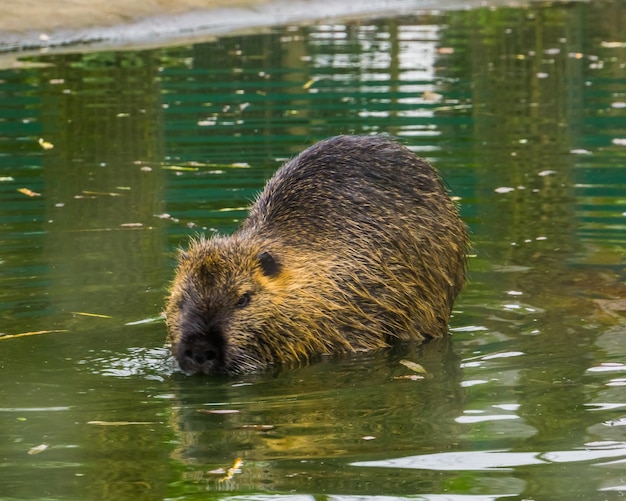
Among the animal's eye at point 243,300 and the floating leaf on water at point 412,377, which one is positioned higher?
the animal's eye at point 243,300

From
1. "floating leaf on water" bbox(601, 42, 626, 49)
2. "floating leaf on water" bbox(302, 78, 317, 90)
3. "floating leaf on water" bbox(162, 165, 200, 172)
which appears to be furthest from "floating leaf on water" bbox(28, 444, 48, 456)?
"floating leaf on water" bbox(601, 42, 626, 49)

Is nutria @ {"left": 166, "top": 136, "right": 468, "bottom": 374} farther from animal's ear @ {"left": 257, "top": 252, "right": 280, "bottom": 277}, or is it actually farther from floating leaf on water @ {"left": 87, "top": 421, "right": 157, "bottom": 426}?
floating leaf on water @ {"left": 87, "top": 421, "right": 157, "bottom": 426}

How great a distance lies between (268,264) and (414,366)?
2.32ft

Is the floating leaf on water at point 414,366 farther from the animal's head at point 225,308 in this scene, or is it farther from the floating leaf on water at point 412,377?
the animal's head at point 225,308

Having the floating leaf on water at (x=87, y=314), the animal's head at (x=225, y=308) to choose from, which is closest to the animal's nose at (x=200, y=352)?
the animal's head at (x=225, y=308)

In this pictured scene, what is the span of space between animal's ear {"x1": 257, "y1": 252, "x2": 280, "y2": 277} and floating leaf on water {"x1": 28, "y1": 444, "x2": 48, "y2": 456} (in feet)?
4.10

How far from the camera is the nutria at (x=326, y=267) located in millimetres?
5488

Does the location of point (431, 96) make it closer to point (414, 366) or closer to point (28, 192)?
point (28, 192)

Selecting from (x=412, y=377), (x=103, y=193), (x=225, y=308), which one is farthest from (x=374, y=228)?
(x=103, y=193)

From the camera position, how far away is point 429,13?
2005cm

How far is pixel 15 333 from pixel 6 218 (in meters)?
2.37

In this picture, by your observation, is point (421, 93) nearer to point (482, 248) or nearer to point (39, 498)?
point (482, 248)

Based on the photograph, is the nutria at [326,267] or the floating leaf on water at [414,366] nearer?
the nutria at [326,267]

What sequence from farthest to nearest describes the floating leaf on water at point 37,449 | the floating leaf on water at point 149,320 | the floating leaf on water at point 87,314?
the floating leaf on water at point 87,314
the floating leaf on water at point 149,320
the floating leaf on water at point 37,449
